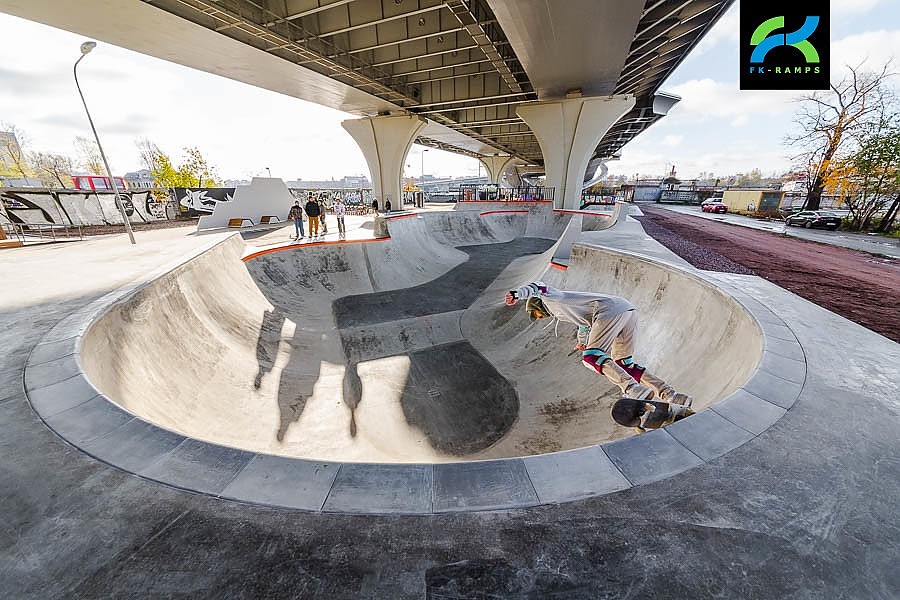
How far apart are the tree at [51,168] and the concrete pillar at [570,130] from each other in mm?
72295

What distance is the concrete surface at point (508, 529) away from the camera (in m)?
1.82

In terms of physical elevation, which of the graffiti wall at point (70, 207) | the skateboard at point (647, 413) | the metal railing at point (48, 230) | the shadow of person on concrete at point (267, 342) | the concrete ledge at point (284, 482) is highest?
the graffiti wall at point (70, 207)

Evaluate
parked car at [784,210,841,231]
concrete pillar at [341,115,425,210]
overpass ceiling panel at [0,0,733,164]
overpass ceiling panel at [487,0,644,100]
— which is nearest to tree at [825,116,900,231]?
parked car at [784,210,841,231]

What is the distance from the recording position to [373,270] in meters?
16.1

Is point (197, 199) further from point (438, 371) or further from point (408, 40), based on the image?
point (438, 371)

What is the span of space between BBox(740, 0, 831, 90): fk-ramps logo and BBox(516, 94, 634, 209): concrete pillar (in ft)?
50.6

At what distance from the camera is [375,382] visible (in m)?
8.92

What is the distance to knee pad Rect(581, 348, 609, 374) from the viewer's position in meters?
4.62

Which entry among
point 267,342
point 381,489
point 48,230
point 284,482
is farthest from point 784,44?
point 48,230

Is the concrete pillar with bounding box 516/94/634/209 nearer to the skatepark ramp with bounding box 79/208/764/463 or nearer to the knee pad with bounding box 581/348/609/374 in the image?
the skatepark ramp with bounding box 79/208/764/463

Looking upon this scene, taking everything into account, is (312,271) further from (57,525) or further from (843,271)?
(843,271)

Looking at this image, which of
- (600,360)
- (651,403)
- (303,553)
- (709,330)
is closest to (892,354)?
(709,330)

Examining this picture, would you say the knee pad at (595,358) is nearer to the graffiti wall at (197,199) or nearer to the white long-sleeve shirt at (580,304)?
the white long-sleeve shirt at (580,304)

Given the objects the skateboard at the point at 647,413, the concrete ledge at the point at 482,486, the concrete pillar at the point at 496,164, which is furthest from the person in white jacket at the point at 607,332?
the concrete pillar at the point at 496,164
